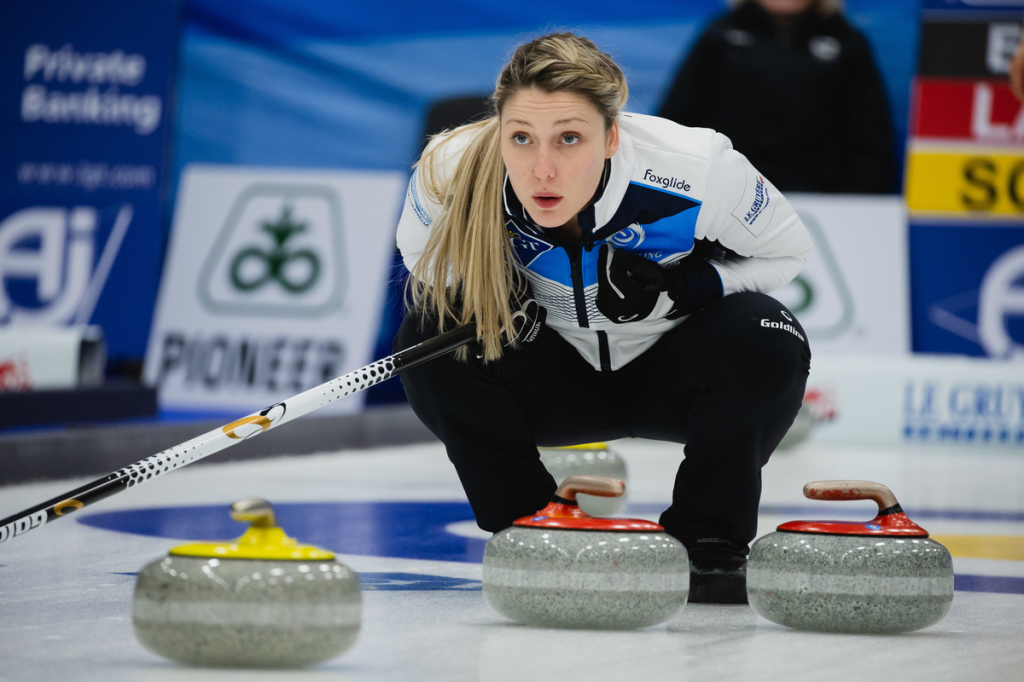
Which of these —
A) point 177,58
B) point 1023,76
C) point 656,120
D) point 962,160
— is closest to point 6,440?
point 656,120

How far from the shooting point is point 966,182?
645 cm

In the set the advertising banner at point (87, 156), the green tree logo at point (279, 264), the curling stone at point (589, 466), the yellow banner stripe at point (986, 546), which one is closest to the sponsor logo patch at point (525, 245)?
the curling stone at point (589, 466)

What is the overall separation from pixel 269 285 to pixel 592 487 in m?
4.68

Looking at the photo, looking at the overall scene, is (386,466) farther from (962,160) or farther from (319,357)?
(962,160)

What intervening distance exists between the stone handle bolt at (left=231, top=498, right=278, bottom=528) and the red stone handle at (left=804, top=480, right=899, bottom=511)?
761 mm

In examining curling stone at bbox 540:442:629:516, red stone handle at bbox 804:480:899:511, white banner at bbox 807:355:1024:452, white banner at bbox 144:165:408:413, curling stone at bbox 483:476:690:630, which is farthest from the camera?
white banner at bbox 144:165:408:413

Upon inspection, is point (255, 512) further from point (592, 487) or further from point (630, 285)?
point (630, 285)

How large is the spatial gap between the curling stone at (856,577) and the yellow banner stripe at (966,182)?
498 cm

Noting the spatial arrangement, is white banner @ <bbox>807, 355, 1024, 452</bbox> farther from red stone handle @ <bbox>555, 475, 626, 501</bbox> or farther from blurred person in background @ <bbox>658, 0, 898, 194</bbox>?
red stone handle @ <bbox>555, 475, 626, 501</bbox>

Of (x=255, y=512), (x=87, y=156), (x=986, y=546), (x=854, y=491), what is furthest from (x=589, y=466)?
(x=87, y=156)

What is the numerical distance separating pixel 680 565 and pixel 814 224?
489cm

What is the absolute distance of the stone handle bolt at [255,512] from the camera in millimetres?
1436

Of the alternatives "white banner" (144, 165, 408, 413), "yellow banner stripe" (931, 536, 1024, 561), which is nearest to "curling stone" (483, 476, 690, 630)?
"yellow banner stripe" (931, 536, 1024, 561)

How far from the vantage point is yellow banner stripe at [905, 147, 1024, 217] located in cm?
643
